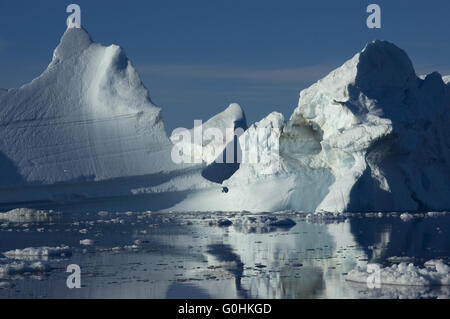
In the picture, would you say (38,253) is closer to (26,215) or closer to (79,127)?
(26,215)

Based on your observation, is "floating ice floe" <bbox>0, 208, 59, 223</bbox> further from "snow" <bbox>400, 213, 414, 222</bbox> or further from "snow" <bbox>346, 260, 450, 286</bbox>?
"snow" <bbox>346, 260, 450, 286</bbox>

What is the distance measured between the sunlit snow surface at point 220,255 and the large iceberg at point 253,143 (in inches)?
55.0

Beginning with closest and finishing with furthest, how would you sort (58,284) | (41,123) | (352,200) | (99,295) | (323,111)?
(99,295) < (58,284) < (352,200) < (323,111) < (41,123)

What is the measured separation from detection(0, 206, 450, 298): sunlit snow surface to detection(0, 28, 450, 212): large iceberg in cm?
140

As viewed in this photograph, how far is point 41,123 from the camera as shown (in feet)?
79.2

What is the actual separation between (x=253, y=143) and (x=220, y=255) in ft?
37.6

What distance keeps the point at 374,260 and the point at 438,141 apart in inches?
495

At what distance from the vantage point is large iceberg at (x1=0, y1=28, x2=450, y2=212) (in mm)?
21141

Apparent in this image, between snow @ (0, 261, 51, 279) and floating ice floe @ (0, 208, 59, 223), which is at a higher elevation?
floating ice floe @ (0, 208, 59, 223)

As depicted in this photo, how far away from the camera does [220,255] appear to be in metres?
12.7

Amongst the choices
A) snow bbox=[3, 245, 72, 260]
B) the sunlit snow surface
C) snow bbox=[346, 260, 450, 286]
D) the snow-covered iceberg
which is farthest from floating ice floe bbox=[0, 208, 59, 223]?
snow bbox=[346, 260, 450, 286]

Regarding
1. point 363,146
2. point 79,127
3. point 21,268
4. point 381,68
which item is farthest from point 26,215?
point 21,268

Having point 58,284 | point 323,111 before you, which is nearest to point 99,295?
point 58,284
